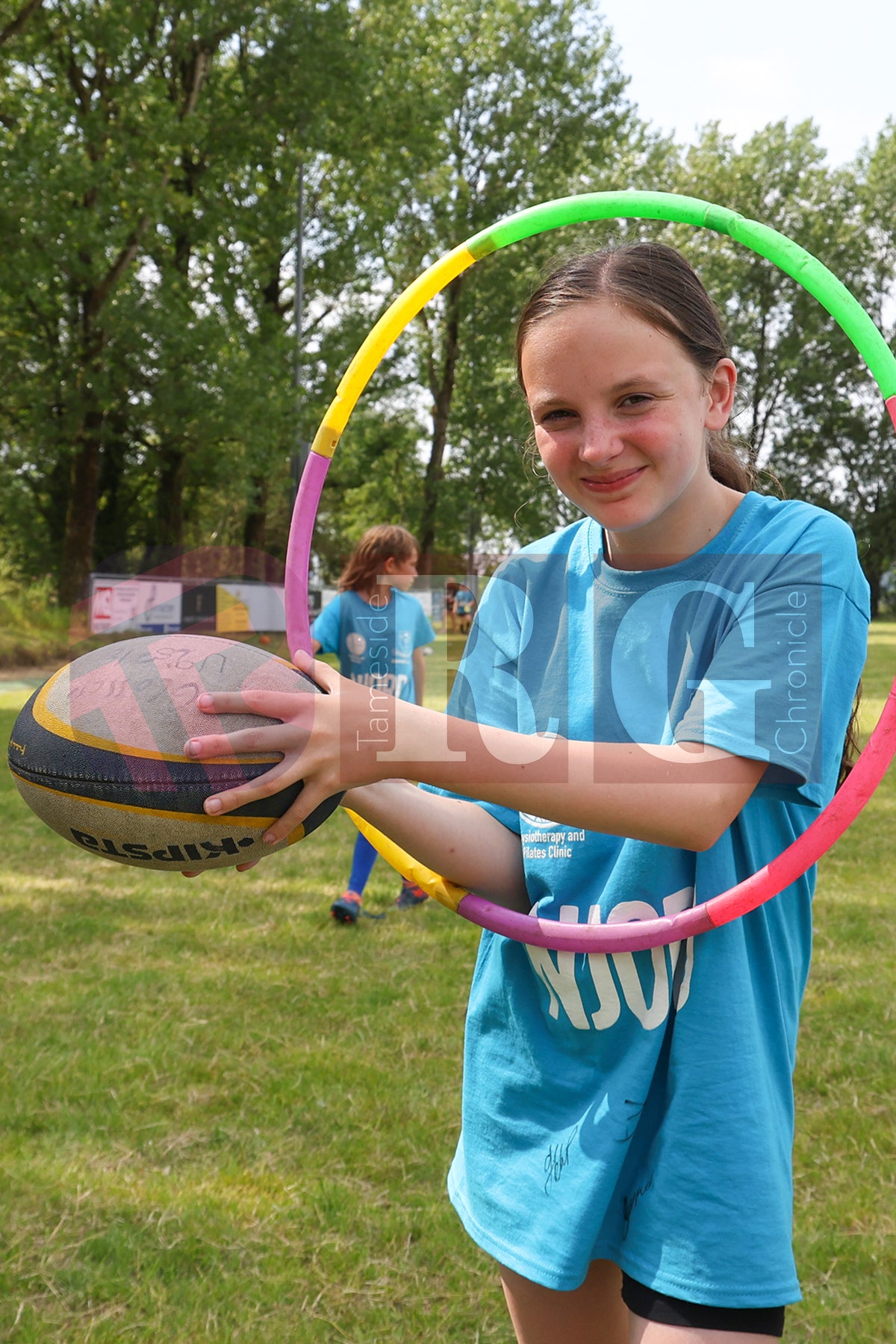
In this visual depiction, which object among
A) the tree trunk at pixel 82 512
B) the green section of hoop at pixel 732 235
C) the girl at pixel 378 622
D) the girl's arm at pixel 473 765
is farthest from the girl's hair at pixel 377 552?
the tree trunk at pixel 82 512

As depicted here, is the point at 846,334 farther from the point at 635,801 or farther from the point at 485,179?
the point at 485,179

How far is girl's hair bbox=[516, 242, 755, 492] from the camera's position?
5.73 feet

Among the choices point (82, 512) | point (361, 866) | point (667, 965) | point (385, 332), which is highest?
point (82, 512)

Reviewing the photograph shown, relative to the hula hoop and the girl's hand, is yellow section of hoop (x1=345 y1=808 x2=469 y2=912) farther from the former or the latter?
the girl's hand

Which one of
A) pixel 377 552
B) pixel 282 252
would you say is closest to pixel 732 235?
pixel 377 552

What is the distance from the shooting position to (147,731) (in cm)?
172

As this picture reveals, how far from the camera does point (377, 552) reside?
22.5 ft

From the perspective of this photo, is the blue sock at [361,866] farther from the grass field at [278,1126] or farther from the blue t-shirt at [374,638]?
the blue t-shirt at [374,638]

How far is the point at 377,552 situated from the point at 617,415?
17.2ft

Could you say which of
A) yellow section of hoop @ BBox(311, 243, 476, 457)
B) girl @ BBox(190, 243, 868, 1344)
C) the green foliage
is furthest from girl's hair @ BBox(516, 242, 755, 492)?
the green foliage

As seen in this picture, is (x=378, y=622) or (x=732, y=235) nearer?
(x=732, y=235)

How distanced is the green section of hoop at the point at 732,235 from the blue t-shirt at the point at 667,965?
633 mm

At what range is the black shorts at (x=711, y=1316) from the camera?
1655mm

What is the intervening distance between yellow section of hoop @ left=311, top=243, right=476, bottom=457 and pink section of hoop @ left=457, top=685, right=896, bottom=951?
1107mm
